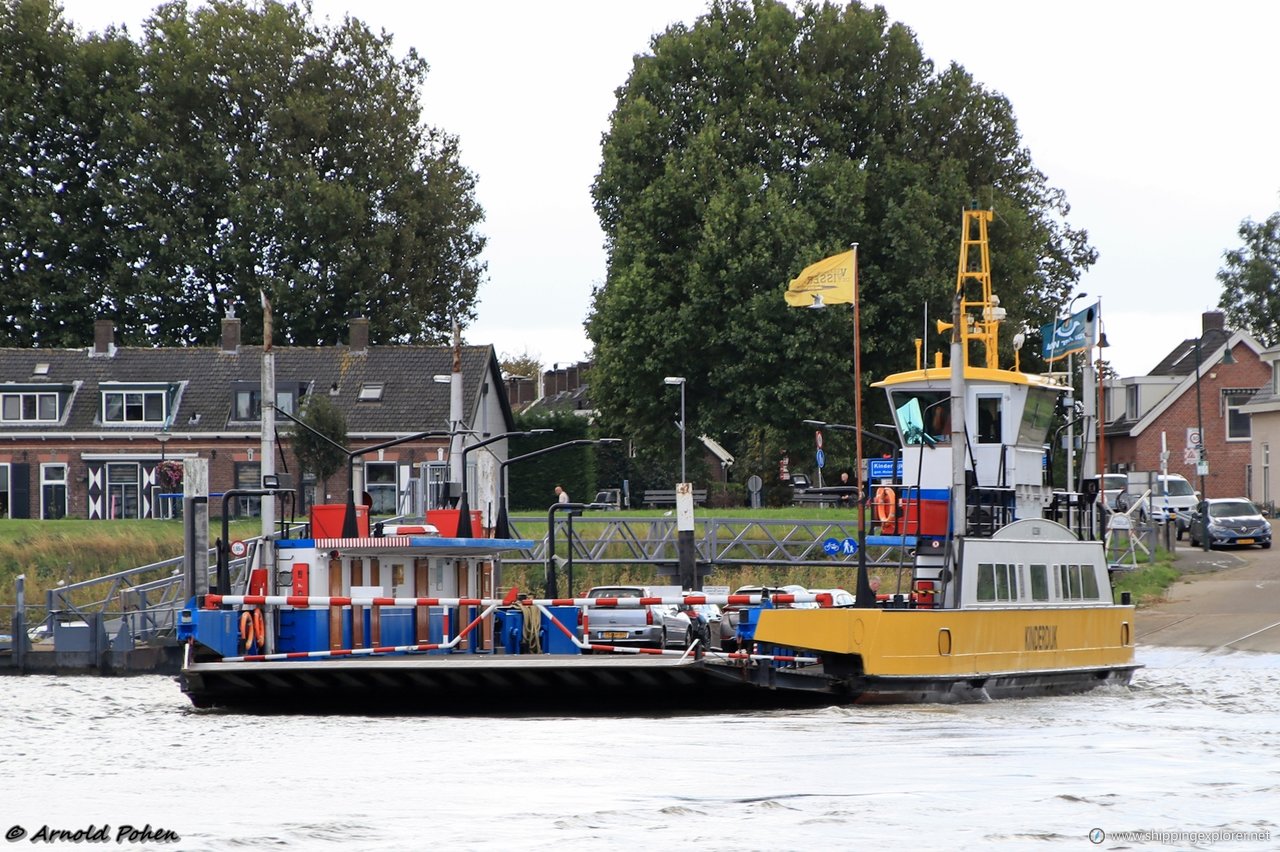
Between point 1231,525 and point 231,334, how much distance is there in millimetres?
36551

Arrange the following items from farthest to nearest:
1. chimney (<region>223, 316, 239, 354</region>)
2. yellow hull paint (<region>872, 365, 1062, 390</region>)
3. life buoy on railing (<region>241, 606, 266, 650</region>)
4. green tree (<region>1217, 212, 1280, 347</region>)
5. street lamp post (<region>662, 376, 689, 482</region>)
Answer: green tree (<region>1217, 212, 1280, 347</region>) → chimney (<region>223, 316, 239, 354</region>) → street lamp post (<region>662, 376, 689, 482</region>) → yellow hull paint (<region>872, 365, 1062, 390</region>) → life buoy on railing (<region>241, 606, 266, 650</region>)

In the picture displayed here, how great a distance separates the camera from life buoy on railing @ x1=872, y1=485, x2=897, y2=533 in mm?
29703

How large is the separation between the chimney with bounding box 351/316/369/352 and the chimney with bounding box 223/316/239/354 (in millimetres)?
4269

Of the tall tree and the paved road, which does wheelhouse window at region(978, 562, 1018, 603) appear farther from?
the tall tree

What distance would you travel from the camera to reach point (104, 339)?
71.8 meters

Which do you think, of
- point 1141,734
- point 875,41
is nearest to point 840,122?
point 875,41

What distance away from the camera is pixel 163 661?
4106cm

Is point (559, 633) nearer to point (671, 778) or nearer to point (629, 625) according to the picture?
point (629, 625)

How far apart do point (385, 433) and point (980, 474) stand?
40.5 meters

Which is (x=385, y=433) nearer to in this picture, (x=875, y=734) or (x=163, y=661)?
(x=163, y=661)

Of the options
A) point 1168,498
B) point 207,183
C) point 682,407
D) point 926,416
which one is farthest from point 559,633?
point 207,183

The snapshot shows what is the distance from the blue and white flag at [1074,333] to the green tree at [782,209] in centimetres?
2288

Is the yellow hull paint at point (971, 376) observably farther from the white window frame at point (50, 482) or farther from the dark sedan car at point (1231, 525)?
the white window frame at point (50, 482)

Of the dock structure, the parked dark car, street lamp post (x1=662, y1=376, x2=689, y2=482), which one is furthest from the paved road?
the parked dark car
